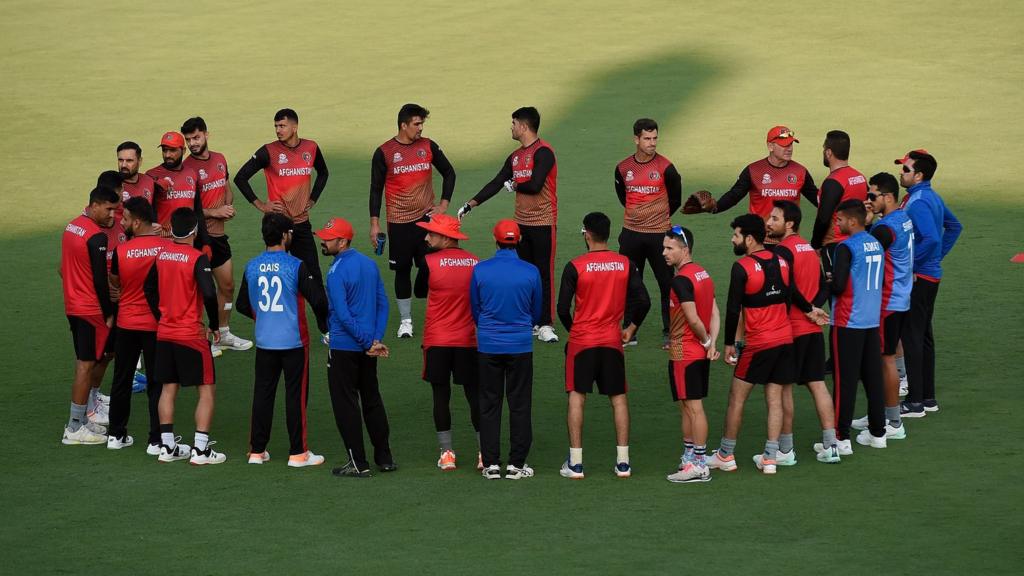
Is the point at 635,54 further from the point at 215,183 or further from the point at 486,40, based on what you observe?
the point at 215,183

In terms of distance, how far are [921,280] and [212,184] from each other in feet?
22.2

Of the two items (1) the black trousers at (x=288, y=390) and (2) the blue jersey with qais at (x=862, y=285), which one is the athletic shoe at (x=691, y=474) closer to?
(2) the blue jersey with qais at (x=862, y=285)

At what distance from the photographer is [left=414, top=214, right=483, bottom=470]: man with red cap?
927 centimetres

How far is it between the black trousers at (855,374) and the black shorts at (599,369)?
5.59 feet

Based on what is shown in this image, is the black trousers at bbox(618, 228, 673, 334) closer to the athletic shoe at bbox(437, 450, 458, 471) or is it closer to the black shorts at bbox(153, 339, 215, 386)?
the athletic shoe at bbox(437, 450, 458, 471)

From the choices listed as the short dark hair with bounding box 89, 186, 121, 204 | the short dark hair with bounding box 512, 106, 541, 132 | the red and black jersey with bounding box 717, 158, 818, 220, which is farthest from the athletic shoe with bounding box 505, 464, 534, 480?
the short dark hair with bounding box 512, 106, 541, 132

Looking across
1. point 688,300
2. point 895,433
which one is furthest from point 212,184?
point 895,433

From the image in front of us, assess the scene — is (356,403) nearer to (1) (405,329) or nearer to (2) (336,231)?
(2) (336,231)

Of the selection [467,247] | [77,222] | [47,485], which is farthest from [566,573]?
[467,247]

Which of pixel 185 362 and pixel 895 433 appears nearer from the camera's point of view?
pixel 185 362

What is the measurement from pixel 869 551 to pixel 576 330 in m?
2.64

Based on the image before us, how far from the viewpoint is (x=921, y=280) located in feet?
34.1

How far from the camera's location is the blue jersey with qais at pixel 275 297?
9273 mm

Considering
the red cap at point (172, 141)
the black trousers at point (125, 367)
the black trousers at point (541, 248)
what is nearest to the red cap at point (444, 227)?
the black trousers at point (125, 367)
